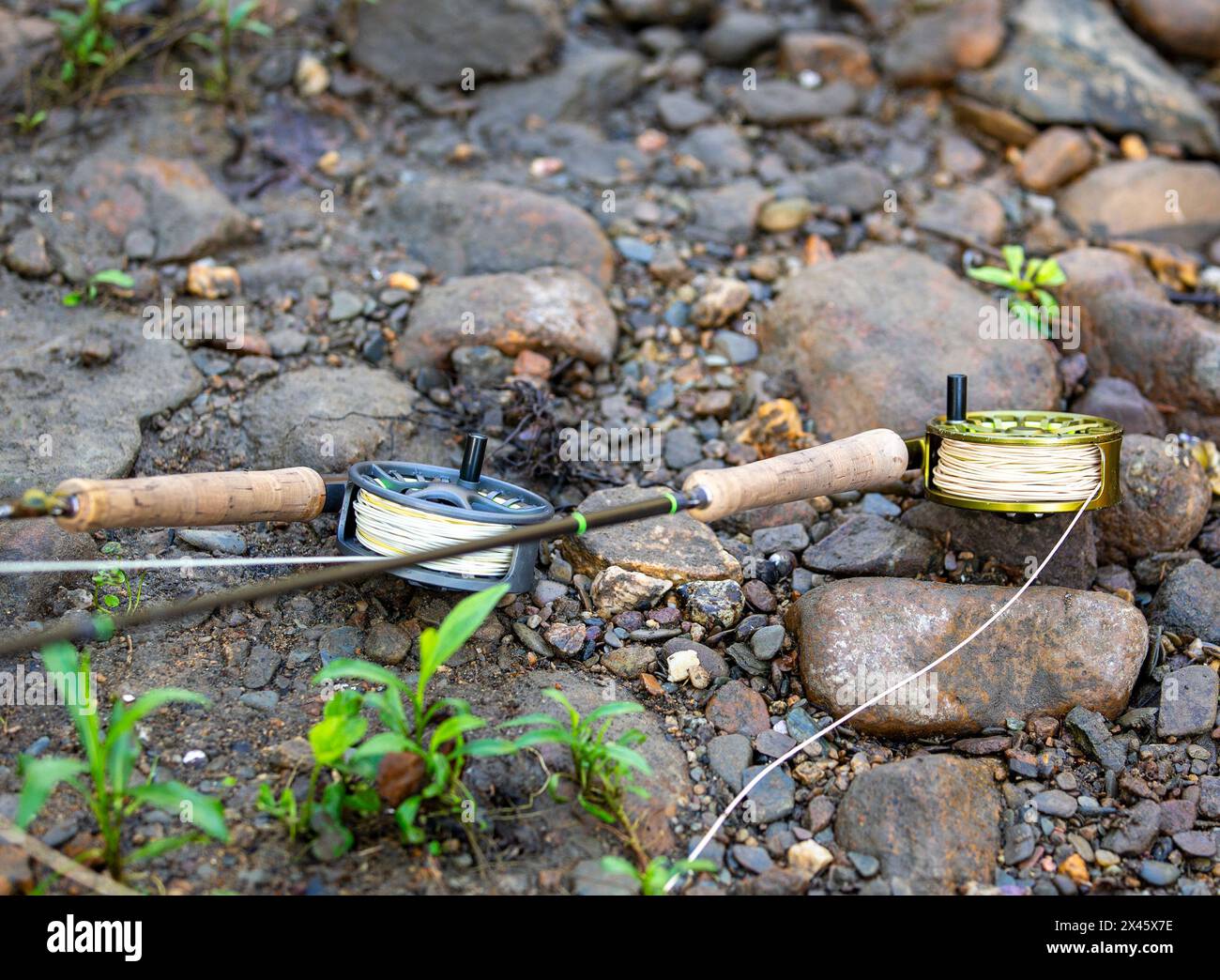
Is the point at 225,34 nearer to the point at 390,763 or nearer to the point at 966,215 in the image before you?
the point at 966,215

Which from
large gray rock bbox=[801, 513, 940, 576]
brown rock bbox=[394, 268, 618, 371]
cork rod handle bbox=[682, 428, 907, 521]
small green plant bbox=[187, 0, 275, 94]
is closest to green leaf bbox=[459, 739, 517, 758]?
cork rod handle bbox=[682, 428, 907, 521]

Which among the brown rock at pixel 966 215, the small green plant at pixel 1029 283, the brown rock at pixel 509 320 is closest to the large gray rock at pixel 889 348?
the small green plant at pixel 1029 283

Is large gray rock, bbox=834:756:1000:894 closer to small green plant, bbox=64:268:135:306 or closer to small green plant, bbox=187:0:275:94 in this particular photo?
small green plant, bbox=64:268:135:306

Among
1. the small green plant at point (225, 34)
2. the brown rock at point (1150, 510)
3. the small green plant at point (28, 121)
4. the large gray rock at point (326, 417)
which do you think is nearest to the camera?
the brown rock at point (1150, 510)

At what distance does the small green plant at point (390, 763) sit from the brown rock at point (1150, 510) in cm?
244

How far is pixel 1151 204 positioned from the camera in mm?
5570

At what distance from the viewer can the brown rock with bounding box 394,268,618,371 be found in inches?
174

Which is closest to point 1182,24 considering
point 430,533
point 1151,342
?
point 1151,342

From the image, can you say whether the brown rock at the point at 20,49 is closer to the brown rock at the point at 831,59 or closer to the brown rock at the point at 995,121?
the brown rock at the point at 831,59

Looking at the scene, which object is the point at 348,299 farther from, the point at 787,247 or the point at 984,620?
the point at 984,620

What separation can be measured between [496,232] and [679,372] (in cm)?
109

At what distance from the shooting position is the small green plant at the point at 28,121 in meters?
5.23

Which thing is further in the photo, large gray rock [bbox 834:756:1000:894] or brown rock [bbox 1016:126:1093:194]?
brown rock [bbox 1016:126:1093:194]

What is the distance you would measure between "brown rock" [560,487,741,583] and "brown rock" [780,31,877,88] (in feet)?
11.1
